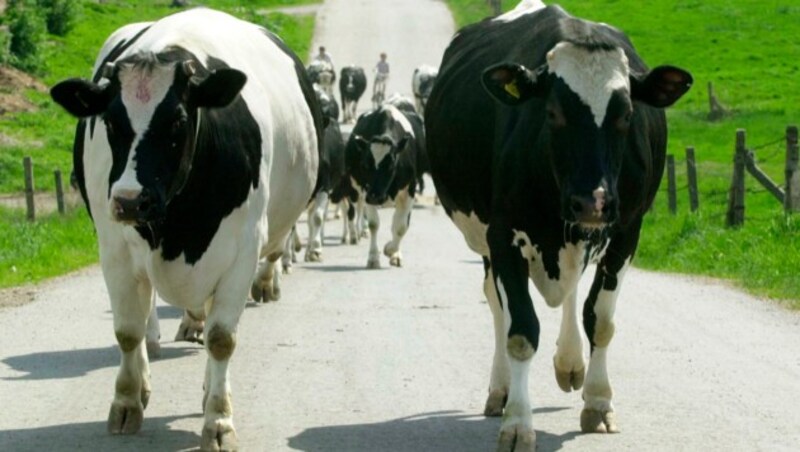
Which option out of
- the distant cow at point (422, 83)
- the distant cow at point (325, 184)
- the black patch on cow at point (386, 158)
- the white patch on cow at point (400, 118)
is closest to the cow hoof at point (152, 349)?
the distant cow at point (325, 184)

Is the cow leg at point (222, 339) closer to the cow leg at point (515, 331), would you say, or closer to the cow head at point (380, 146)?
the cow leg at point (515, 331)

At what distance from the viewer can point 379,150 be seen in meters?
24.3

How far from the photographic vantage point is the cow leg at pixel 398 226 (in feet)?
72.0

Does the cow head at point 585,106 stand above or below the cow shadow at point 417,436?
above

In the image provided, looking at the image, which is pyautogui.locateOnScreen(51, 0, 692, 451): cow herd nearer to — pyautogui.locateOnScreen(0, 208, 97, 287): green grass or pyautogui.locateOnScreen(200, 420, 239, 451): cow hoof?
pyautogui.locateOnScreen(200, 420, 239, 451): cow hoof

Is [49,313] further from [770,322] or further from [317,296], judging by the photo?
[770,322]

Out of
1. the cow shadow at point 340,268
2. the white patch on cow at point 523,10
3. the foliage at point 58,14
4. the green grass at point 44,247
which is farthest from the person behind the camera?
the foliage at point 58,14

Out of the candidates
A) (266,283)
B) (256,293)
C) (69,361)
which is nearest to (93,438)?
(69,361)

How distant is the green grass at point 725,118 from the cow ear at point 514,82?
776 cm

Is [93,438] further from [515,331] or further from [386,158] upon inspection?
[386,158]

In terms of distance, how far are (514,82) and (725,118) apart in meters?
43.7

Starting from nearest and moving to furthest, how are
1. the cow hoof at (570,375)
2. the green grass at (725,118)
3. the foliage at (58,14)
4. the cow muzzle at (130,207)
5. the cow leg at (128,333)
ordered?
the cow muzzle at (130,207), the cow leg at (128,333), the cow hoof at (570,375), the green grass at (725,118), the foliage at (58,14)

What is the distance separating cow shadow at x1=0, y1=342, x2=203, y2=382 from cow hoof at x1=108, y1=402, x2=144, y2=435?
221 centimetres

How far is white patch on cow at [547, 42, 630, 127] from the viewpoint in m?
8.86
